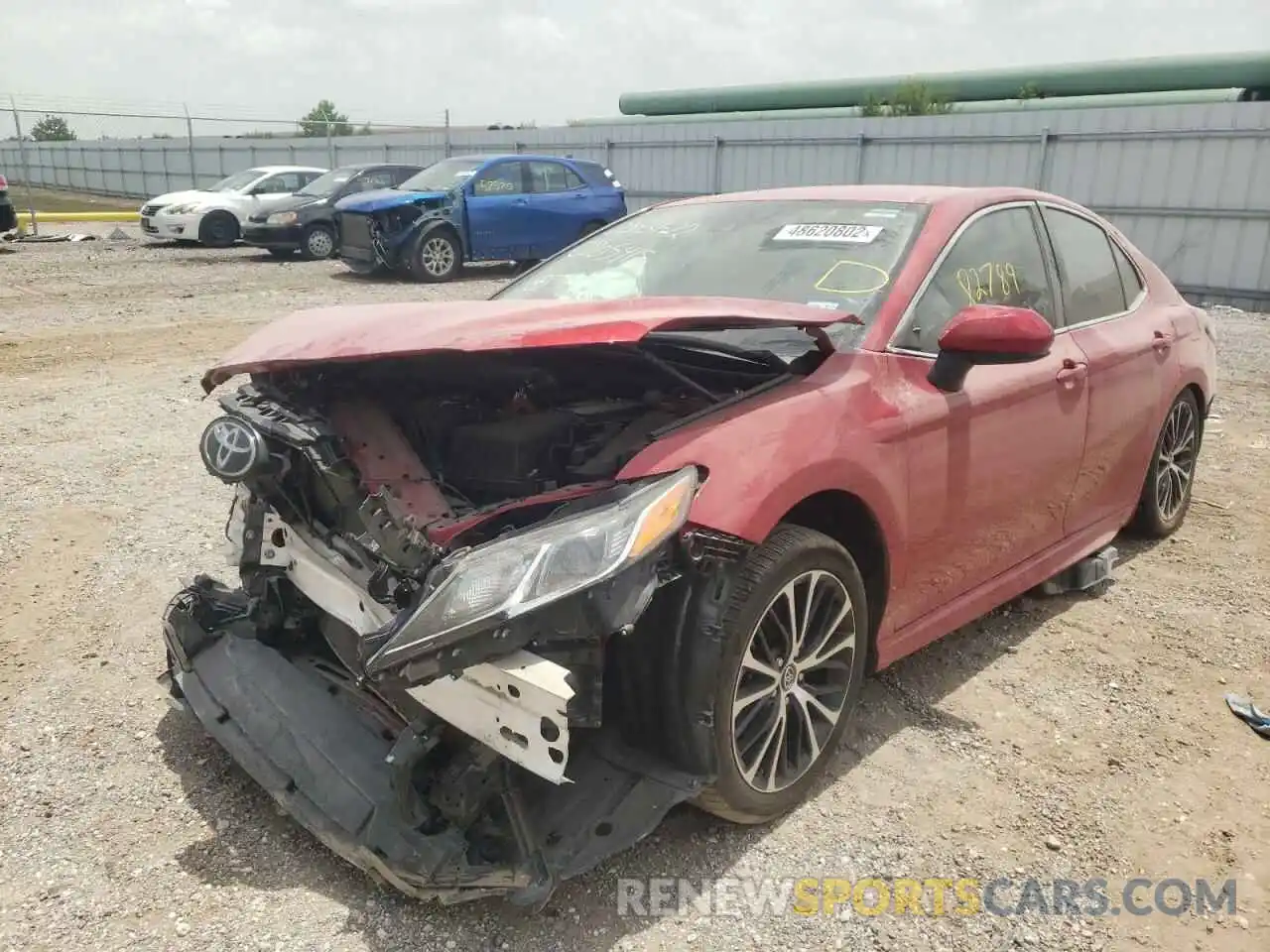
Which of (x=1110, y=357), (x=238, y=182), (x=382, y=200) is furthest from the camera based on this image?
(x=238, y=182)

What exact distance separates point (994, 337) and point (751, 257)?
0.95 metres

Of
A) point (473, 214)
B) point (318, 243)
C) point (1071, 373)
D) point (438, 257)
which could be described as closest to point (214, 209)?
point (318, 243)

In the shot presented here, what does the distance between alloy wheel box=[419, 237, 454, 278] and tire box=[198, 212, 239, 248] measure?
17.6 ft

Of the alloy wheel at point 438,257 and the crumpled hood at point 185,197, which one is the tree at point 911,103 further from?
the crumpled hood at point 185,197

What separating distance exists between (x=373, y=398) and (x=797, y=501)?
133 centimetres

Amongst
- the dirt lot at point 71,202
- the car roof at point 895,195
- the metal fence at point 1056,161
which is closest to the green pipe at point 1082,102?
the metal fence at point 1056,161

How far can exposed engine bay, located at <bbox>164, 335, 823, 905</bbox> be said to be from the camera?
215cm

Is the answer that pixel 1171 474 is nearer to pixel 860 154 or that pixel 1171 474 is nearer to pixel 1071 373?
pixel 1071 373

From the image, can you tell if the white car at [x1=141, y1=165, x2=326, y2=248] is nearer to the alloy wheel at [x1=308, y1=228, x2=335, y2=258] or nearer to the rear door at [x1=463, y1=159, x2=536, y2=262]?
the alloy wheel at [x1=308, y1=228, x2=335, y2=258]

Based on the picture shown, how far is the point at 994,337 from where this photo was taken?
2.87 meters

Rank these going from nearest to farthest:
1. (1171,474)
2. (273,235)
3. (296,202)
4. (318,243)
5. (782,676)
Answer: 1. (782,676)
2. (1171,474)
3. (273,235)
4. (296,202)
5. (318,243)

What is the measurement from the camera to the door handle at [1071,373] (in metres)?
3.58

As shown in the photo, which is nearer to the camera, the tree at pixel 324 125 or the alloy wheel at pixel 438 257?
the alloy wheel at pixel 438 257

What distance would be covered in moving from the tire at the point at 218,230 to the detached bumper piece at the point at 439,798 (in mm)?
15853
